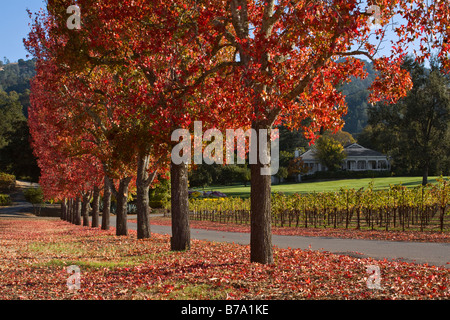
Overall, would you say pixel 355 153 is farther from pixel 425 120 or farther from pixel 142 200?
pixel 142 200

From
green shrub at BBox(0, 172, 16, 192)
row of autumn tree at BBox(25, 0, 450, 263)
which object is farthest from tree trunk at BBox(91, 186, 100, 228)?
green shrub at BBox(0, 172, 16, 192)

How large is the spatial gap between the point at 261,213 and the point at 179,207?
422cm

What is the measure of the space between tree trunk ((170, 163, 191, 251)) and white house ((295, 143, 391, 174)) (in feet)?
212

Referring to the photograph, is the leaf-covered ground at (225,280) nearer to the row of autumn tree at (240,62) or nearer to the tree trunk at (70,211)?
the row of autumn tree at (240,62)

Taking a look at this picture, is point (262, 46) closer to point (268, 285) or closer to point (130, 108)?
point (268, 285)

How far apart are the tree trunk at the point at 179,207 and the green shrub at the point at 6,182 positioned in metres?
62.6

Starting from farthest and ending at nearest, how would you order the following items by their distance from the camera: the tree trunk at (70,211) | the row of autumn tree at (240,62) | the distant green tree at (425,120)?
the distant green tree at (425,120), the tree trunk at (70,211), the row of autumn tree at (240,62)

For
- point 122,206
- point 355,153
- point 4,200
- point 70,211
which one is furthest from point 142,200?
point 355,153

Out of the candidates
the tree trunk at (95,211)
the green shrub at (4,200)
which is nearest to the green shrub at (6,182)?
the green shrub at (4,200)

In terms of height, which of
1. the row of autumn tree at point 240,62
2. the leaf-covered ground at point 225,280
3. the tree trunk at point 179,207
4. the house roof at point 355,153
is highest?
the house roof at point 355,153

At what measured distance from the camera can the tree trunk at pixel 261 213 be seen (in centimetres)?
948

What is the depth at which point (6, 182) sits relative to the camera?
223ft
